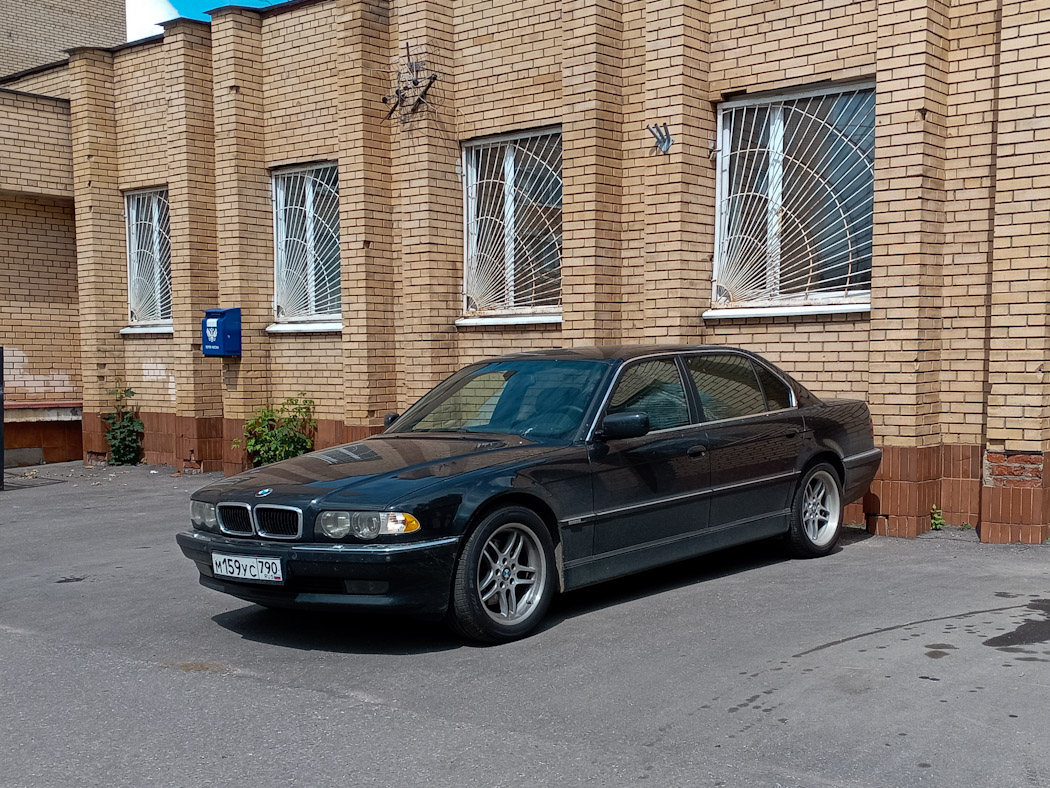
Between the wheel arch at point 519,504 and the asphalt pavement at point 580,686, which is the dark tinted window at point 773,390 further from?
the wheel arch at point 519,504

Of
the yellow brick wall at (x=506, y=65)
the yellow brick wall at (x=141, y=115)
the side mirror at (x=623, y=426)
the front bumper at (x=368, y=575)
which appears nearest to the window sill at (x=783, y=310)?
the yellow brick wall at (x=506, y=65)

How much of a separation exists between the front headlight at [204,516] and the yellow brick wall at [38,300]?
1071cm

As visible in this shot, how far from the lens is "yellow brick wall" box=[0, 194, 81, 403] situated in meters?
15.6

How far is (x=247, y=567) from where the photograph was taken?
19.1ft

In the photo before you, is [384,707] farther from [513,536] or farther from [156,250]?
[156,250]

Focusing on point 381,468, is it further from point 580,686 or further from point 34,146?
point 34,146

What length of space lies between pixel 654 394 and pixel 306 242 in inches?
307

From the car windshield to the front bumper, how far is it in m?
1.25

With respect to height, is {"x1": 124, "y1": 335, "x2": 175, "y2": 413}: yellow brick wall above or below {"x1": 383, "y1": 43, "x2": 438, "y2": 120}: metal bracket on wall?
below

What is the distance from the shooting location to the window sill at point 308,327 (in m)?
13.1

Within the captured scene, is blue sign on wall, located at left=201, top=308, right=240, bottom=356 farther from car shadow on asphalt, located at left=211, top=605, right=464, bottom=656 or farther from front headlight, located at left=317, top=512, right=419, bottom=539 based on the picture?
front headlight, located at left=317, top=512, right=419, bottom=539

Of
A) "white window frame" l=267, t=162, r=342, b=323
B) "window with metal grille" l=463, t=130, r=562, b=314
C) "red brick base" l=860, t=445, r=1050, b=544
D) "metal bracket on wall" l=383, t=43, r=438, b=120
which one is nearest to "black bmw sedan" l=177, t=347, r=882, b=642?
"red brick base" l=860, t=445, r=1050, b=544

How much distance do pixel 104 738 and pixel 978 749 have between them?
3.38 m

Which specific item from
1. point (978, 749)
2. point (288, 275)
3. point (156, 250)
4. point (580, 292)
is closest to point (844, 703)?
point (978, 749)
